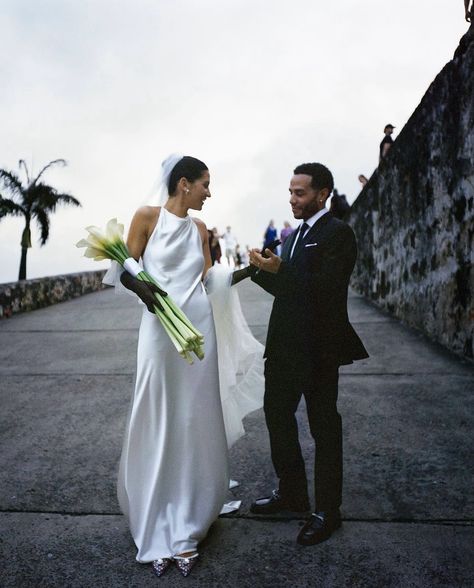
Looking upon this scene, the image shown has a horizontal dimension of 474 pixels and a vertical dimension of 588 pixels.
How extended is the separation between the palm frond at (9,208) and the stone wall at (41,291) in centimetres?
835

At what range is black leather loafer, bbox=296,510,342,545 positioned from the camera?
2834mm


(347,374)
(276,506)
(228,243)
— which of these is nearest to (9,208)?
(228,243)

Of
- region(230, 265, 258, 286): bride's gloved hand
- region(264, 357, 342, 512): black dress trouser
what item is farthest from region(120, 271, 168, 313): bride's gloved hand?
region(264, 357, 342, 512): black dress trouser

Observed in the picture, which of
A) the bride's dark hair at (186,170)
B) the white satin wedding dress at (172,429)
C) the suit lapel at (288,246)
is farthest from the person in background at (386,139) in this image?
the white satin wedding dress at (172,429)

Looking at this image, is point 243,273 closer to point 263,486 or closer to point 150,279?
point 150,279

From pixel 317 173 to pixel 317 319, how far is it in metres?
0.77

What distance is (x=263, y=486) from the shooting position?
354 cm

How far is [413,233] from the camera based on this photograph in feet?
26.3

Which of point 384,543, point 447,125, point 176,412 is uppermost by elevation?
point 447,125

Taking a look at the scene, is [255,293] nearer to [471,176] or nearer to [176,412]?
[471,176]

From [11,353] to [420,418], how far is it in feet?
17.1

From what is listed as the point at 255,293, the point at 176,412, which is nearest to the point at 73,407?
the point at 176,412

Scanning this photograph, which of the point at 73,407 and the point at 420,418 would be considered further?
the point at 73,407

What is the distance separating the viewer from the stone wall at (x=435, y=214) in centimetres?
591
